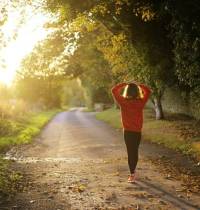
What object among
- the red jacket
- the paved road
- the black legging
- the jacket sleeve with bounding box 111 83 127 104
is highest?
the jacket sleeve with bounding box 111 83 127 104

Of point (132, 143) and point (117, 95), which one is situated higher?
point (117, 95)

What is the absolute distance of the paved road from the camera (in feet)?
29.4

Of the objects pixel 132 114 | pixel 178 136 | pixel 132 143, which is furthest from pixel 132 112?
pixel 178 136

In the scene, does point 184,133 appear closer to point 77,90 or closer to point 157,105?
point 157,105

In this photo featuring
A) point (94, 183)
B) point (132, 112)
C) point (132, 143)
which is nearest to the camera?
point (94, 183)

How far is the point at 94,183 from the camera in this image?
35.9ft

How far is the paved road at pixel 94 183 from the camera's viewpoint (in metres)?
8.95

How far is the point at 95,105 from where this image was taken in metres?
71.9

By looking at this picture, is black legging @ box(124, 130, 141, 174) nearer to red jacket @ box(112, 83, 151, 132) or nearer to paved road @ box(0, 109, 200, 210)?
red jacket @ box(112, 83, 151, 132)

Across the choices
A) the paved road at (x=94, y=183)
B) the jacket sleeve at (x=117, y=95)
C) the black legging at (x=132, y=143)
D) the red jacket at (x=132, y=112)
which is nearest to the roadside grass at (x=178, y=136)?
the paved road at (x=94, y=183)

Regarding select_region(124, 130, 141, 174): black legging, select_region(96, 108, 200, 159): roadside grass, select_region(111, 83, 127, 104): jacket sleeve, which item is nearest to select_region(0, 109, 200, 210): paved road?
select_region(124, 130, 141, 174): black legging

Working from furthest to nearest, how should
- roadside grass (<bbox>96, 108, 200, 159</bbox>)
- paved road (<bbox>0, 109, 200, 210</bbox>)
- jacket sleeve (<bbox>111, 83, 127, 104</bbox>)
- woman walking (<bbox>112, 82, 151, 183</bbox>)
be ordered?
roadside grass (<bbox>96, 108, 200, 159</bbox>)
jacket sleeve (<bbox>111, 83, 127, 104</bbox>)
woman walking (<bbox>112, 82, 151, 183</bbox>)
paved road (<bbox>0, 109, 200, 210</bbox>)

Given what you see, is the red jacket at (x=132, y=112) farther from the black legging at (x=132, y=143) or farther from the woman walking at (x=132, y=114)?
the black legging at (x=132, y=143)

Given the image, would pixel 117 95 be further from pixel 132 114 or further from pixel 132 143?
pixel 132 143
